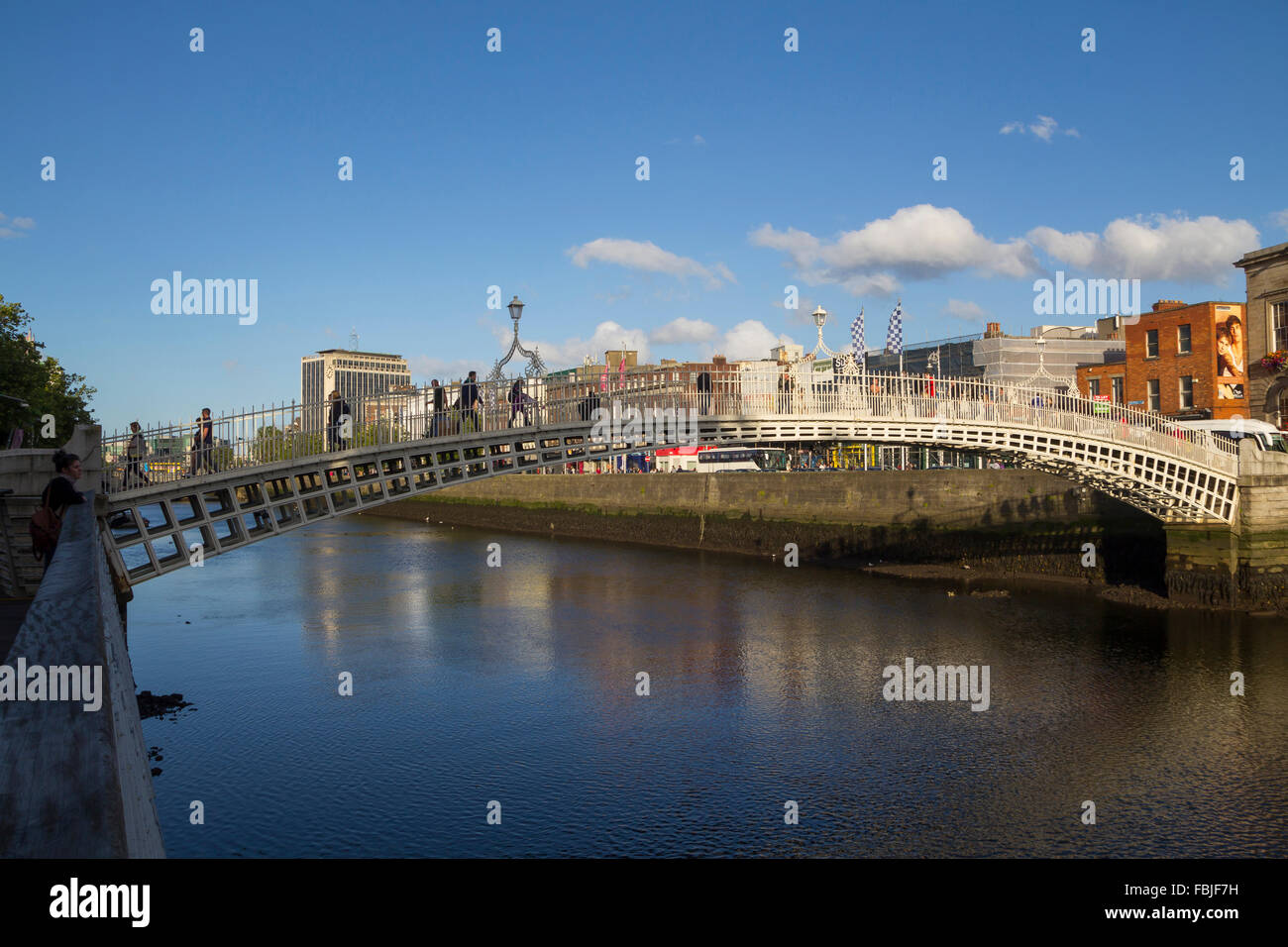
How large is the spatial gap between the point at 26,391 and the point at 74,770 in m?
42.0

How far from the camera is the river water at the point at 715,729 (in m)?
12.4

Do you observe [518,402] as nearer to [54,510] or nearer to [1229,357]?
[54,510]

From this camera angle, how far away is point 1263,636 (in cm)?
2270

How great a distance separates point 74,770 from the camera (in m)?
2.84

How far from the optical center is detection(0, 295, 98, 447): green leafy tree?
3738cm

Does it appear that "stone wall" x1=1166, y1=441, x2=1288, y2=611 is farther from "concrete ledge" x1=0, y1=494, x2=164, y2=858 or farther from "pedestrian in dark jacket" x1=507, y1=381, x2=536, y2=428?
"concrete ledge" x1=0, y1=494, x2=164, y2=858

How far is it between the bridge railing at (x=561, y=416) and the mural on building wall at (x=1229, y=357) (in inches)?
542

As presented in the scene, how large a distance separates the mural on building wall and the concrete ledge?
146 ft

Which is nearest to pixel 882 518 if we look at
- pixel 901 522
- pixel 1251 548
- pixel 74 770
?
pixel 901 522

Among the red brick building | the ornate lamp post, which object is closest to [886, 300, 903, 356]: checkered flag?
the red brick building
